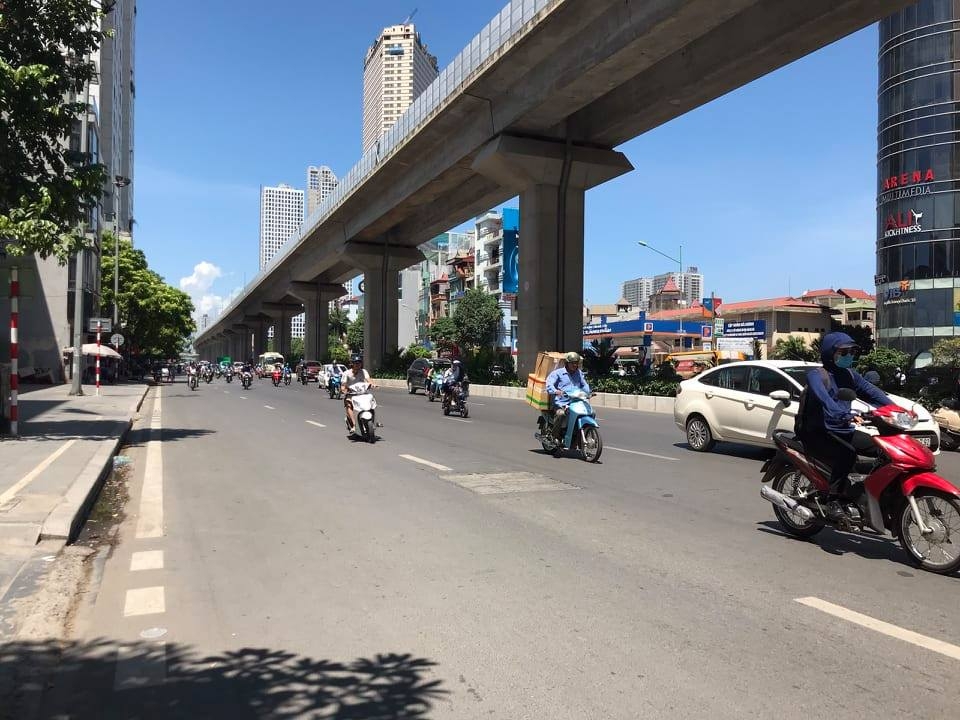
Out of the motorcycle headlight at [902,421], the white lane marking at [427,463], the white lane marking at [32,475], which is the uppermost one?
the motorcycle headlight at [902,421]

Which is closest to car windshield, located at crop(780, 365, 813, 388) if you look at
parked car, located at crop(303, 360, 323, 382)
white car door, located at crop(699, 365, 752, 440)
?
white car door, located at crop(699, 365, 752, 440)

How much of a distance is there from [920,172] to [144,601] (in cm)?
6178

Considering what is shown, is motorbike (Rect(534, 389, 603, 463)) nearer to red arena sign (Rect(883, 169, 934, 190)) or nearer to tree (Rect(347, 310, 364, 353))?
red arena sign (Rect(883, 169, 934, 190))

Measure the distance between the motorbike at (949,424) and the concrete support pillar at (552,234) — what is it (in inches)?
716

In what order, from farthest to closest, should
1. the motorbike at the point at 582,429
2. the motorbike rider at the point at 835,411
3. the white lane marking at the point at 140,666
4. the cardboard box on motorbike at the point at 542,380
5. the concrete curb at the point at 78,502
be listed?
the cardboard box on motorbike at the point at 542,380
the motorbike at the point at 582,429
the concrete curb at the point at 78,502
the motorbike rider at the point at 835,411
the white lane marking at the point at 140,666

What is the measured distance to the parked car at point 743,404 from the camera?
36.2ft

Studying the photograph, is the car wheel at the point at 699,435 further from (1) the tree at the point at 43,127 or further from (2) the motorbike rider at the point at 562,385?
(1) the tree at the point at 43,127

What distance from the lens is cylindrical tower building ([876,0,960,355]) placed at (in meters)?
51.7

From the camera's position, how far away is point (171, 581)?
502cm

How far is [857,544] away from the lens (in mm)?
6027

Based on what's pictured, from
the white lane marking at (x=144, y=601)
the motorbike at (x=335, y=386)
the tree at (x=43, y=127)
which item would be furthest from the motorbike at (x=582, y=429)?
the motorbike at (x=335, y=386)

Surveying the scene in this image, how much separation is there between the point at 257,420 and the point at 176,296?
47206mm

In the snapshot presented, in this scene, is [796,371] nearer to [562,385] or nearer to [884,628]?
[562,385]

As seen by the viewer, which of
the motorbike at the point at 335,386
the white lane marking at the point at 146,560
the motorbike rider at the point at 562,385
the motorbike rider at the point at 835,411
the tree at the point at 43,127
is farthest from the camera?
the motorbike at the point at 335,386
